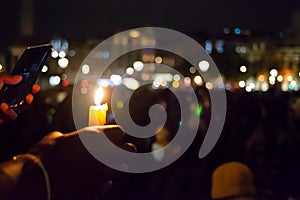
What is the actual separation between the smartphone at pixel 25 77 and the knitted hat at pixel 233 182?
3.26ft

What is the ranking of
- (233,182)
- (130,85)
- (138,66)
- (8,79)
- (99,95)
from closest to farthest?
(8,79)
(99,95)
(233,182)
(130,85)
(138,66)

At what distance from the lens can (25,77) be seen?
68.6 inches

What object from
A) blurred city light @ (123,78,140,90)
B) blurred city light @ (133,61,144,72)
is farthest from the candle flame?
blurred city light @ (133,61,144,72)

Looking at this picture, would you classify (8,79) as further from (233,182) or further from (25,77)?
(233,182)

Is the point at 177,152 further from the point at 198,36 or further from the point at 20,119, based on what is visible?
the point at 198,36

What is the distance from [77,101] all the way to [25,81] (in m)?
0.53

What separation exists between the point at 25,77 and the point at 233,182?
107 centimetres

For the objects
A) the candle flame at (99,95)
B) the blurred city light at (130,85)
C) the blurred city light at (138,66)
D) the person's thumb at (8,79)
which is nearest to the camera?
the person's thumb at (8,79)

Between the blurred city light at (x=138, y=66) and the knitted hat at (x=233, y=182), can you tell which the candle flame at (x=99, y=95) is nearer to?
the knitted hat at (x=233, y=182)

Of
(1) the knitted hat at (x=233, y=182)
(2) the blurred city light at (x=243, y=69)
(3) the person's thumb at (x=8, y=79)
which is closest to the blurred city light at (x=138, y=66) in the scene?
(1) the knitted hat at (x=233, y=182)

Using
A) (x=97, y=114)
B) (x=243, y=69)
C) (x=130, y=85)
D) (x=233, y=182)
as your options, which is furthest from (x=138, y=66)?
(x=243, y=69)

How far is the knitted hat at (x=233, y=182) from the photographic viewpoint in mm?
2447

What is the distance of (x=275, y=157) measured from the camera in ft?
24.7

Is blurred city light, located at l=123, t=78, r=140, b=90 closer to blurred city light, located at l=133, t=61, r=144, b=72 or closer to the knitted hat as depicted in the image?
the knitted hat
